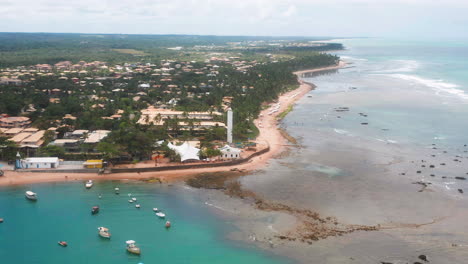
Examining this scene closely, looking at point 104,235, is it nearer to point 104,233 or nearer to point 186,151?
point 104,233

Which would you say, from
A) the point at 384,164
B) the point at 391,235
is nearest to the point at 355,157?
the point at 384,164

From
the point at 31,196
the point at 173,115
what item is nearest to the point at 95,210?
the point at 31,196

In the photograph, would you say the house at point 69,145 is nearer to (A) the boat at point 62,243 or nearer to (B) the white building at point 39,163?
(B) the white building at point 39,163

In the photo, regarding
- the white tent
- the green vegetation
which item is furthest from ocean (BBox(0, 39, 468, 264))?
the green vegetation

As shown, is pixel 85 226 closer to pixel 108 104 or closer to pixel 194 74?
pixel 108 104

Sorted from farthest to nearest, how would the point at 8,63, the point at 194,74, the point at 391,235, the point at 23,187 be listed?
the point at 8,63
the point at 194,74
the point at 23,187
the point at 391,235

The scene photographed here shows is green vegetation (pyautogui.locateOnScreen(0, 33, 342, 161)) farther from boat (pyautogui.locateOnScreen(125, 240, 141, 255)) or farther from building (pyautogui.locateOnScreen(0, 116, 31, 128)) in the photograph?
boat (pyautogui.locateOnScreen(125, 240, 141, 255))

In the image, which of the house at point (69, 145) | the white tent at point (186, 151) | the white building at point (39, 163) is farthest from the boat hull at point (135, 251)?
the house at point (69, 145)
